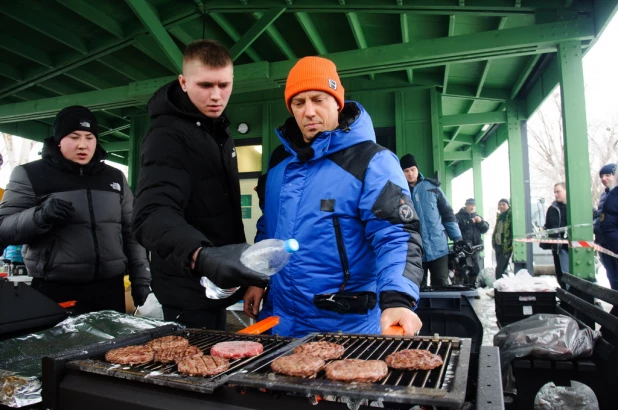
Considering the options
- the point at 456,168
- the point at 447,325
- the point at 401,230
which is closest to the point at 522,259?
the point at 447,325

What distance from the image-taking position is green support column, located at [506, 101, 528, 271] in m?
8.84

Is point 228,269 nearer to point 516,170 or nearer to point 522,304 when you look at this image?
point 522,304

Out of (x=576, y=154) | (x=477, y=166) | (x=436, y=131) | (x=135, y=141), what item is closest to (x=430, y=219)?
(x=576, y=154)

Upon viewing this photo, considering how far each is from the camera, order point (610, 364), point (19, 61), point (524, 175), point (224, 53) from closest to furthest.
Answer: point (224, 53), point (610, 364), point (19, 61), point (524, 175)

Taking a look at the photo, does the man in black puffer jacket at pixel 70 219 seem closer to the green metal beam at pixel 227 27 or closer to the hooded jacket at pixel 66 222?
the hooded jacket at pixel 66 222

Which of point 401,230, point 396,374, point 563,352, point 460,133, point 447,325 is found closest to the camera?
point 396,374

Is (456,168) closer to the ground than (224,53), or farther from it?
farther from it

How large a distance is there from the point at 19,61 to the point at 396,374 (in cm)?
Result: 857

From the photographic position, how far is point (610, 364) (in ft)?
7.37

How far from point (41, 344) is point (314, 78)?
152 cm

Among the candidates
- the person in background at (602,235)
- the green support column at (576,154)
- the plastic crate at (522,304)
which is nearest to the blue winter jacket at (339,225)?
the plastic crate at (522,304)

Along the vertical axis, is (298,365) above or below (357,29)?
below

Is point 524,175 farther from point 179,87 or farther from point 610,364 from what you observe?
point 179,87

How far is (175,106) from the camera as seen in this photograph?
6.03 feet
